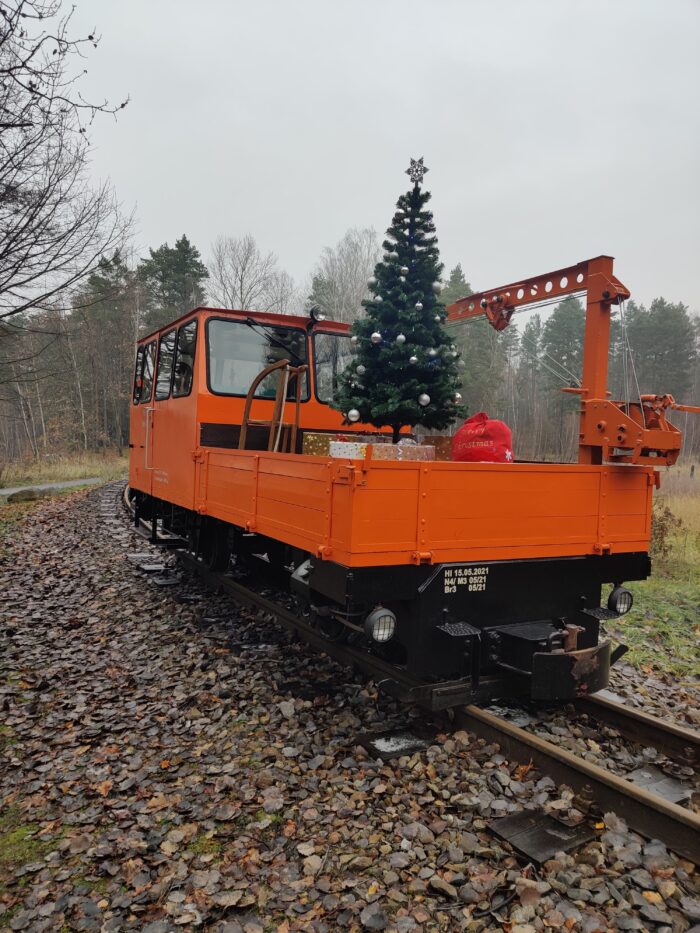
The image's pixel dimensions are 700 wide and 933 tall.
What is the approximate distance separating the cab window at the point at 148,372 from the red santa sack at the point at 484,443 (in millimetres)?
5439

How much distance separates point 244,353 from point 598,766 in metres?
5.26

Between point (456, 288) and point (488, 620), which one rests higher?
point (456, 288)

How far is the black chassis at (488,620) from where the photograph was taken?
3.82m

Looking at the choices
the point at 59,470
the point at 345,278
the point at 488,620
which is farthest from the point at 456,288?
the point at 488,620

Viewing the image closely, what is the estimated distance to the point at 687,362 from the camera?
36.5 m

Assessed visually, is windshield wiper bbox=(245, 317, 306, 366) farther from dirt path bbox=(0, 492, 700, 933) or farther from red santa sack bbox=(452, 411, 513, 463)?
dirt path bbox=(0, 492, 700, 933)

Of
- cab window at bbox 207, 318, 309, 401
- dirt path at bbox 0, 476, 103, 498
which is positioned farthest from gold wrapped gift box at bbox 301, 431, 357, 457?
dirt path at bbox 0, 476, 103, 498

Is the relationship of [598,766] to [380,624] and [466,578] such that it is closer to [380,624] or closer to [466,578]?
[466,578]

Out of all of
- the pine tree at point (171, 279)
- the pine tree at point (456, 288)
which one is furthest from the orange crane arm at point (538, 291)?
the pine tree at point (171, 279)

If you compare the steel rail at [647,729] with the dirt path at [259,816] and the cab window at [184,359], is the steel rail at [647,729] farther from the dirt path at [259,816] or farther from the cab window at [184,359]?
the cab window at [184,359]

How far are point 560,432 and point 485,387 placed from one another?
32.9ft

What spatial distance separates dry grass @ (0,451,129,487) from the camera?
23.9 metres

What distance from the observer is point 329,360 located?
302 inches

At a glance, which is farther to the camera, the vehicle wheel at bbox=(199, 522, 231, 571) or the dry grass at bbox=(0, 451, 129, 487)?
the dry grass at bbox=(0, 451, 129, 487)
